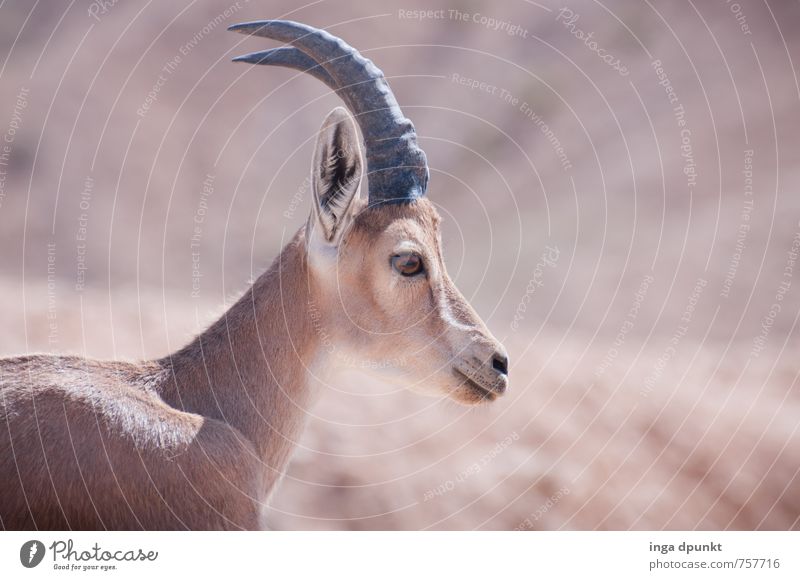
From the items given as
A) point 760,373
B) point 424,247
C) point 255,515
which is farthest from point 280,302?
point 760,373

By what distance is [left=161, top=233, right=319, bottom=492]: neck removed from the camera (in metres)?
6.47

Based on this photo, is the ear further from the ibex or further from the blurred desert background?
the blurred desert background

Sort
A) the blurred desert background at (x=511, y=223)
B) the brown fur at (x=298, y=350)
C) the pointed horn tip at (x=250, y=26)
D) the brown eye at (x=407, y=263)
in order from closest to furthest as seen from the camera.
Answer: the brown fur at (x=298, y=350)
the brown eye at (x=407, y=263)
the pointed horn tip at (x=250, y=26)
the blurred desert background at (x=511, y=223)

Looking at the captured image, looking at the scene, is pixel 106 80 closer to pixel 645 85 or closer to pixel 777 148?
pixel 645 85

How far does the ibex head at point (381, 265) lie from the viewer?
257 inches

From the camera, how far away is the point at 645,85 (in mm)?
29812

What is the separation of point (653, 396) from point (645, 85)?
693 inches

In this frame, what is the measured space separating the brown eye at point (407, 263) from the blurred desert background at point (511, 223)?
5.71 m

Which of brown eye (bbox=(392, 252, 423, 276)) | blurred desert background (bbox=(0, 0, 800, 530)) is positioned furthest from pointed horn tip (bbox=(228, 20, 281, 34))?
blurred desert background (bbox=(0, 0, 800, 530))

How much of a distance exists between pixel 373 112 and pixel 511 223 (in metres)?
19.6

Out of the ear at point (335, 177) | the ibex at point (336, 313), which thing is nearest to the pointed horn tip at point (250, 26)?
the ibex at point (336, 313)

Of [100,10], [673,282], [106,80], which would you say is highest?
[100,10]
